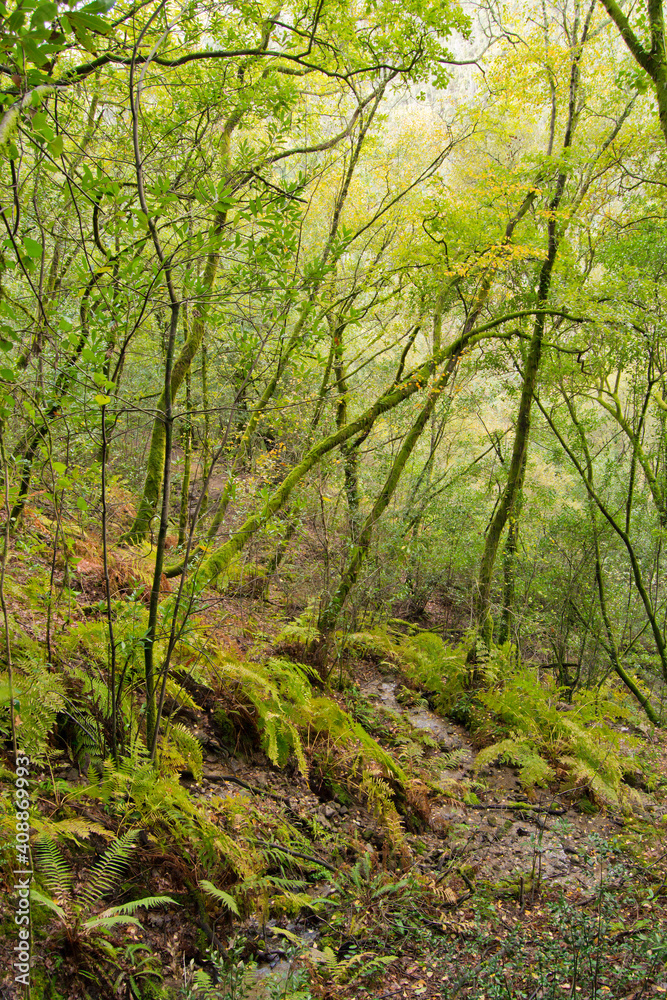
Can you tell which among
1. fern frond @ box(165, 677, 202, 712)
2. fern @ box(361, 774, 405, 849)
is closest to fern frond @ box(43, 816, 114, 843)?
fern frond @ box(165, 677, 202, 712)

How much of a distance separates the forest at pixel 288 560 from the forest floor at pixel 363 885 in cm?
3

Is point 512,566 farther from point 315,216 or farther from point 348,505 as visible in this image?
point 315,216

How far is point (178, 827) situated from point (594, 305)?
21.4 feet

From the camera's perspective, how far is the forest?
2393 millimetres

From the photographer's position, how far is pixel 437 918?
3.49m

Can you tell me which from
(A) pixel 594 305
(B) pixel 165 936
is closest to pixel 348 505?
(A) pixel 594 305

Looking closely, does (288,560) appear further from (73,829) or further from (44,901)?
(44,901)

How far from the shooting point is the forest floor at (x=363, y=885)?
2594 millimetres

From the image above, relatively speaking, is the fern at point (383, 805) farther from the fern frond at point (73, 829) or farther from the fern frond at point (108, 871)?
the fern frond at point (73, 829)
